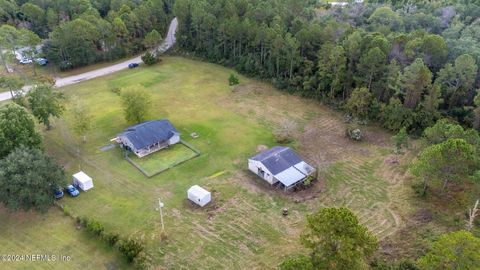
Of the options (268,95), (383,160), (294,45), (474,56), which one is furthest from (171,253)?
(474,56)

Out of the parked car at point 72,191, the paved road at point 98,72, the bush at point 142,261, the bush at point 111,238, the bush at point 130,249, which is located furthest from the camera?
the paved road at point 98,72

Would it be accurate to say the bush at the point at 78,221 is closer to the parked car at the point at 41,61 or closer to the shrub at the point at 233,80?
the shrub at the point at 233,80

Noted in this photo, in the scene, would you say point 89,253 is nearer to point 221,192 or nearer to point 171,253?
point 171,253

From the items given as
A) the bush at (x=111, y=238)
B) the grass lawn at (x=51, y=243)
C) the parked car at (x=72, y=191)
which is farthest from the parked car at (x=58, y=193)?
the bush at (x=111, y=238)

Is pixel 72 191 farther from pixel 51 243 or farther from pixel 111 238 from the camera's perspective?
pixel 111 238

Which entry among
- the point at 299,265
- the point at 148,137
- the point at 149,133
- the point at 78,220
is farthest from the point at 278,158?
the point at 78,220

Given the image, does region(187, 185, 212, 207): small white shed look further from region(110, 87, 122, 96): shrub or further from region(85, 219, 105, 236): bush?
region(110, 87, 122, 96): shrub

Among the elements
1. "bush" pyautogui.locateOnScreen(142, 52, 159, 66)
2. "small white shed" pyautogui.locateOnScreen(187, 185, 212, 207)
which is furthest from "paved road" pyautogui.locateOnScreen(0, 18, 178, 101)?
"small white shed" pyautogui.locateOnScreen(187, 185, 212, 207)
